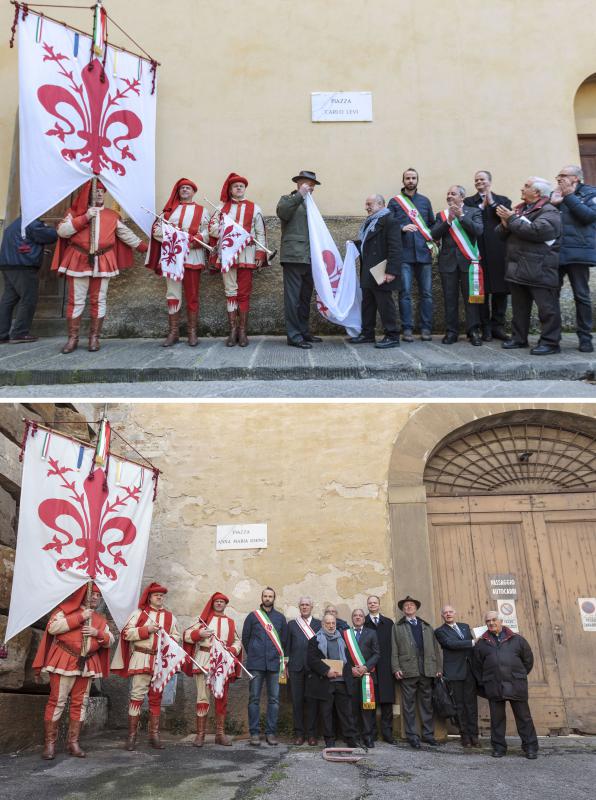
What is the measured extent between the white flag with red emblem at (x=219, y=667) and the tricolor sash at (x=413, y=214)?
4.83 metres

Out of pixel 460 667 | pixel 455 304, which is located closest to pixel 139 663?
pixel 460 667

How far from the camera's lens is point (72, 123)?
26.8ft

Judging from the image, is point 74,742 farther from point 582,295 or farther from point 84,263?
point 582,295

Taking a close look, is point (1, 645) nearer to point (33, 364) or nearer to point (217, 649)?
point (217, 649)

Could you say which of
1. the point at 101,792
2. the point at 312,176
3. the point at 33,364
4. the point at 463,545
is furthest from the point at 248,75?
the point at 101,792

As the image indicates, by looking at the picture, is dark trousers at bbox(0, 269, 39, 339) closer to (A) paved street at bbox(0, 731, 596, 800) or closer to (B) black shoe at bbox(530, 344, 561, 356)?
(A) paved street at bbox(0, 731, 596, 800)

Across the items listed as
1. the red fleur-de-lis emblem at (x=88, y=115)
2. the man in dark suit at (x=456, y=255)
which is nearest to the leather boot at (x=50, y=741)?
the man in dark suit at (x=456, y=255)

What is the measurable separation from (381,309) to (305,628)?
3.33 metres

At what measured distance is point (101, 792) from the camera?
13.9 feet

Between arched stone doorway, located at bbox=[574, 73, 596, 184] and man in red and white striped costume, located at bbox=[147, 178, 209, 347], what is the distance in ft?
18.4

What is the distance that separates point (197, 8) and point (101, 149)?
132 inches

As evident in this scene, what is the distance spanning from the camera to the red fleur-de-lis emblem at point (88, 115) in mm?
8117

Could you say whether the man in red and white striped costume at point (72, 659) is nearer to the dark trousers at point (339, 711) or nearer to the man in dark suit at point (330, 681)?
the man in dark suit at point (330, 681)

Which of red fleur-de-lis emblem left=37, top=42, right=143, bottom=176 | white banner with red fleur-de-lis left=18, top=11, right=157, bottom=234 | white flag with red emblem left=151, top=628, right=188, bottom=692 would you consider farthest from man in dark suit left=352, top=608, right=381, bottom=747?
red fleur-de-lis emblem left=37, top=42, right=143, bottom=176
